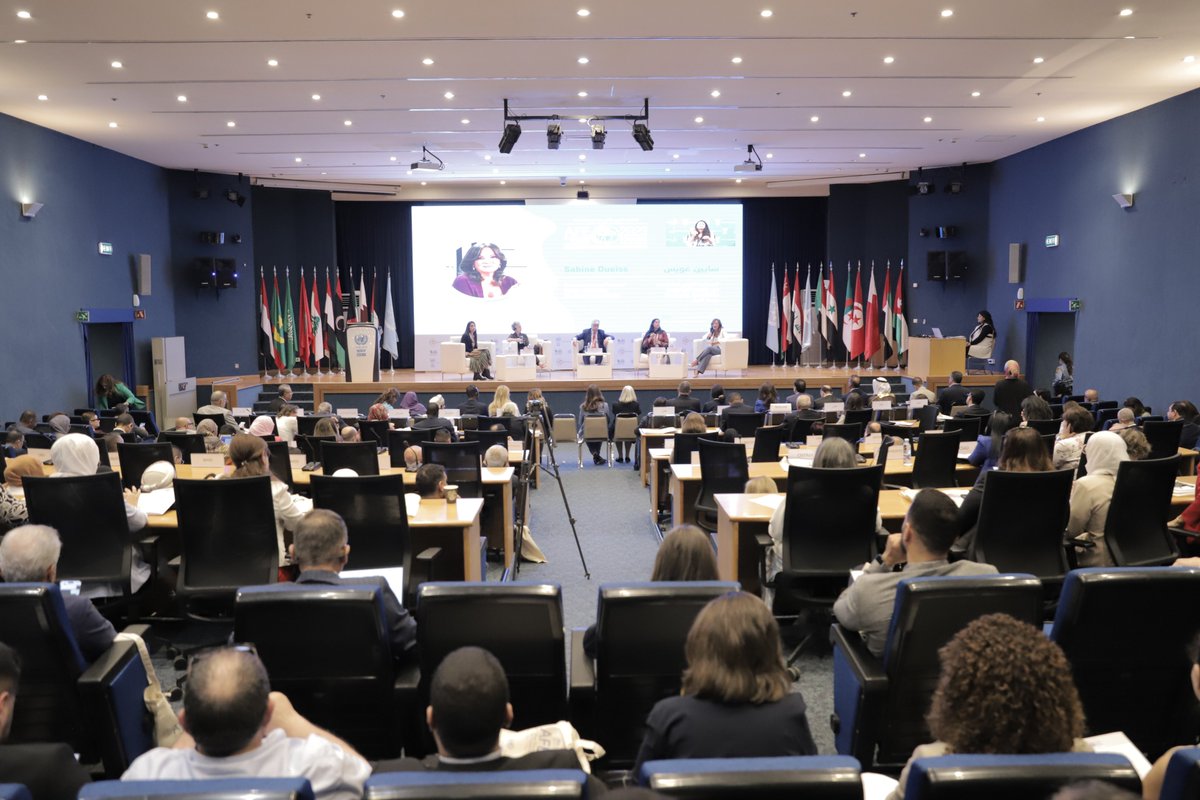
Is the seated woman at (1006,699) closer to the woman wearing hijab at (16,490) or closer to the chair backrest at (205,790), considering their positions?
the chair backrest at (205,790)

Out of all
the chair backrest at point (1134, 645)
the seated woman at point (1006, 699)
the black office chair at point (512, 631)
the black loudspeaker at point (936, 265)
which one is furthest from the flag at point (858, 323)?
the seated woman at point (1006, 699)

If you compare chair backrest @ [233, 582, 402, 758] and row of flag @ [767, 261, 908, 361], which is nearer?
chair backrest @ [233, 582, 402, 758]

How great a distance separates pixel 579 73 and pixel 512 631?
8508 mm

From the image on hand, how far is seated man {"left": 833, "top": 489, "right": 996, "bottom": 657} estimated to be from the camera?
3.34m

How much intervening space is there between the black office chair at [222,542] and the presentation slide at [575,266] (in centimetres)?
1497

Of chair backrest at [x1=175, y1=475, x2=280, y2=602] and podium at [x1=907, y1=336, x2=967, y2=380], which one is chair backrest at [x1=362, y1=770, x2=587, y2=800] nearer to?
chair backrest at [x1=175, y1=475, x2=280, y2=602]

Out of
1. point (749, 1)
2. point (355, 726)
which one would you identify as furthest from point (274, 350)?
point (355, 726)

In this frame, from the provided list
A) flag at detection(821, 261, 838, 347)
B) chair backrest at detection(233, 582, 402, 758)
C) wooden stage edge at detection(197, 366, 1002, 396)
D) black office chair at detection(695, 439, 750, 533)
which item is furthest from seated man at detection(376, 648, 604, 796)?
flag at detection(821, 261, 838, 347)

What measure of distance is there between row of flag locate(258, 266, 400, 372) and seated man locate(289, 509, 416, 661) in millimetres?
15679

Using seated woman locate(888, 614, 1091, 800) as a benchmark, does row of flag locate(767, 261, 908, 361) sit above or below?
above

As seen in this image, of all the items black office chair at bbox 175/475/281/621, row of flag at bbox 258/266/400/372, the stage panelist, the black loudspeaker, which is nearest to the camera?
black office chair at bbox 175/475/281/621

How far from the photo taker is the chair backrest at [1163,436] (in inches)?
298

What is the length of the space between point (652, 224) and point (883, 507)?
592 inches

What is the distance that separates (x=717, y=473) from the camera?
270 inches
